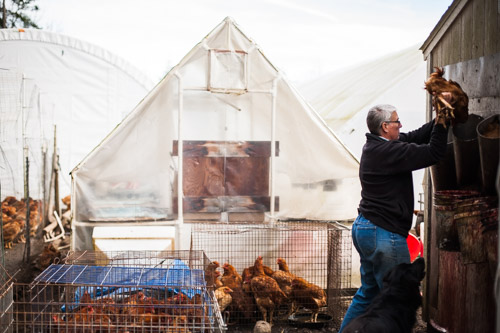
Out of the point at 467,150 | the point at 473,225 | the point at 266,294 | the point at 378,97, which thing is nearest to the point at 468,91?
the point at 467,150

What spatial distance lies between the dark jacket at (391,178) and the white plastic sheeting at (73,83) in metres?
8.10

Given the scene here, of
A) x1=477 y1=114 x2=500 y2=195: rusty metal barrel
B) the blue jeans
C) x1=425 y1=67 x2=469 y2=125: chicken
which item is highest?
x1=425 y1=67 x2=469 y2=125: chicken

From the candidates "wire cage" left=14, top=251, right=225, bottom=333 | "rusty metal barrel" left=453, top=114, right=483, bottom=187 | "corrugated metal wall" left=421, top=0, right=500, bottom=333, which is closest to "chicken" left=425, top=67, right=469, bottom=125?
"rusty metal barrel" left=453, top=114, right=483, bottom=187

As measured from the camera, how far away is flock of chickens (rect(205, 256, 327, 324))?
213 inches

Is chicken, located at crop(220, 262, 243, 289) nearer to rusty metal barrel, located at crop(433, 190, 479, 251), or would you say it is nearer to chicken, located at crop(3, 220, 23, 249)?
rusty metal barrel, located at crop(433, 190, 479, 251)

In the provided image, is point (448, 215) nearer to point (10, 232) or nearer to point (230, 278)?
point (230, 278)

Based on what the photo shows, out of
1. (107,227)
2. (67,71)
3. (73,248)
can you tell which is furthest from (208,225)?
(67,71)

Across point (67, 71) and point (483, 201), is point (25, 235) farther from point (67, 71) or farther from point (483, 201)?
point (483, 201)

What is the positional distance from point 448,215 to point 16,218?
7.21m

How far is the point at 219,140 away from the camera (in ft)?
22.0

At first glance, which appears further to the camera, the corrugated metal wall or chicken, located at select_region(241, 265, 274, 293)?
chicken, located at select_region(241, 265, 274, 293)

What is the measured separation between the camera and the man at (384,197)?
376cm

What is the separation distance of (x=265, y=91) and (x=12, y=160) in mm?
4421

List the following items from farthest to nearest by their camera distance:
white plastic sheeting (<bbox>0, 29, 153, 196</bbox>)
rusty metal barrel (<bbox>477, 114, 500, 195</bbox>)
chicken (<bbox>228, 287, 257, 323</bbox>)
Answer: white plastic sheeting (<bbox>0, 29, 153, 196</bbox>), chicken (<bbox>228, 287, 257, 323</bbox>), rusty metal barrel (<bbox>477, 114, 500, 195</bbox>)
